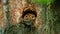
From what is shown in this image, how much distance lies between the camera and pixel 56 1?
2.83 metres

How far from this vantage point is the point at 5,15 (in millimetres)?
2797

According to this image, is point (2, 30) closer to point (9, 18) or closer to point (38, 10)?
point (9, 18)

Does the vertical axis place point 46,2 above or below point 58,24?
above

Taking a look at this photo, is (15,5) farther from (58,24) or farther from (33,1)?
(58,24)

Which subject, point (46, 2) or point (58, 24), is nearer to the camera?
point (46, 2)

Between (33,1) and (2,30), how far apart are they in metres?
0.44

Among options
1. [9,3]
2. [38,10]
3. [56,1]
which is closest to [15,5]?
[9,3]

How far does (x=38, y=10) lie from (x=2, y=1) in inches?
15.1

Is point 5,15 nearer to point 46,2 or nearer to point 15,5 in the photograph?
point 15,5

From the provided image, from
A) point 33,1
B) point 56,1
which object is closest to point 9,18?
point 33,1

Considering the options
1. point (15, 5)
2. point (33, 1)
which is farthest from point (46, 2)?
point (15, 5)

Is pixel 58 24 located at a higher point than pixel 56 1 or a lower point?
lower

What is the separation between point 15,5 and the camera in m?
2.85

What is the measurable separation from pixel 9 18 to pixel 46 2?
0.41 m
